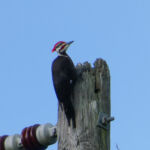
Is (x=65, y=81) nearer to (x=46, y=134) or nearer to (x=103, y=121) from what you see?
(x=46, y=134)

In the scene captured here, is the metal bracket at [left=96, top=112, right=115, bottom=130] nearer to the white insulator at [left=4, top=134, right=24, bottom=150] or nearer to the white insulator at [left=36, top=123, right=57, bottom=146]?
the white insulator at [left=36, top=123, right=57, bottom=146]

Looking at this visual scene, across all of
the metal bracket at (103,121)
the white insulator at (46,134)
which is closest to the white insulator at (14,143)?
the white insulator at (46,134)

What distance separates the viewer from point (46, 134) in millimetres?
3307

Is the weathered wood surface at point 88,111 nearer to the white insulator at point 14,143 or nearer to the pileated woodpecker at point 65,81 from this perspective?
the pileated woodpecker at point 65,81

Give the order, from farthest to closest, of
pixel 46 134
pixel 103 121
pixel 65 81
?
pixel 65 81
pixel 46 134
pixel 103 121

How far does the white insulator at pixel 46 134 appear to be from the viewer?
327 cm

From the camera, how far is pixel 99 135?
9.92ft

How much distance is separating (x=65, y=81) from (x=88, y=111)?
53 centimetres

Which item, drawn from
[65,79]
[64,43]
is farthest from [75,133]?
[64,43]

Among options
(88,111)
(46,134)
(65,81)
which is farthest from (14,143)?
(88,111)

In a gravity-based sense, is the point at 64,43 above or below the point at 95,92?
above

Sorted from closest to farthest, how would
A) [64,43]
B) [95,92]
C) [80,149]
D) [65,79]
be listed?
[80,149], [95,92], [65,79], [64,43]

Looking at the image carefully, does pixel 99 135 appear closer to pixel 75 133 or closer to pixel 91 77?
pixel 75 133

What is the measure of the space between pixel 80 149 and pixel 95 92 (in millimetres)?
447
